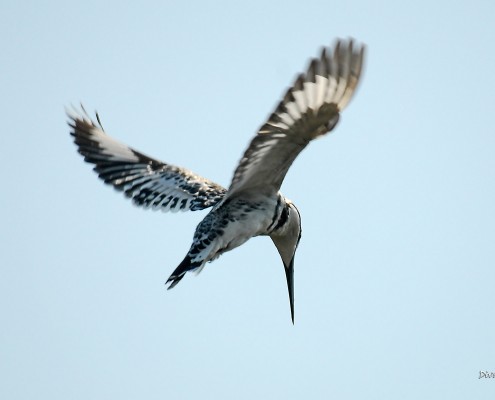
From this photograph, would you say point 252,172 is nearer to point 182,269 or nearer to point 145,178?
point 182,269

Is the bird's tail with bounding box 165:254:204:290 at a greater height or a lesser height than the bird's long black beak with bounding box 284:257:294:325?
lesser

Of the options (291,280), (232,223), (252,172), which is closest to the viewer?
(252,172)

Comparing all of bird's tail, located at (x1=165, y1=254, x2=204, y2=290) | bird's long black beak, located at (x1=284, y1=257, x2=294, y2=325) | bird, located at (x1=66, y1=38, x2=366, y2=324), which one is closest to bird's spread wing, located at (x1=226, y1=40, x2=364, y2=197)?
bird, located at (x1=66, y1=38, x2=366, y2=324)

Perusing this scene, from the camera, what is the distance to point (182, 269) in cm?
799

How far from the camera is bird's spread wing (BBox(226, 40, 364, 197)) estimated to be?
6469 mm

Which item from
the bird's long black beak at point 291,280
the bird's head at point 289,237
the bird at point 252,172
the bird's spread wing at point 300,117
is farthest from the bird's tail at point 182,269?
the bird's long black beak at point 291,280

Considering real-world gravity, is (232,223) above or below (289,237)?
below

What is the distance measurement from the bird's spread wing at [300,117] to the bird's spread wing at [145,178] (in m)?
1.20

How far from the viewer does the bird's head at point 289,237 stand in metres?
9.19

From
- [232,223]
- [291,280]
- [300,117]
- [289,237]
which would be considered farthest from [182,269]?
[291,280]

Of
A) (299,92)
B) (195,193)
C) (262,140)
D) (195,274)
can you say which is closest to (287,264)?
(195,193)

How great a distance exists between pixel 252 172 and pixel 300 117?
93 cm

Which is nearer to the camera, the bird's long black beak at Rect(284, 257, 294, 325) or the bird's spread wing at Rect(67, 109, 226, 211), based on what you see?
the bird's spread wing at Rect(67, 109, 226, 211)

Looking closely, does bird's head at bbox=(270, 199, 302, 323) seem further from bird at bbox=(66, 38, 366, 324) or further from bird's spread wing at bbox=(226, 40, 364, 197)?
bird's spread wing at bbox=(226, 40, 364, 197)
